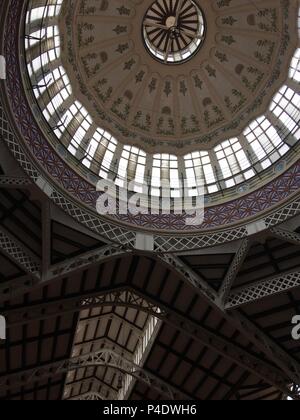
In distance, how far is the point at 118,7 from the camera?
98.4 feet

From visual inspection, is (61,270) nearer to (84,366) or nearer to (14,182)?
(14,182)

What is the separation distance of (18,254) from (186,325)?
9711mm

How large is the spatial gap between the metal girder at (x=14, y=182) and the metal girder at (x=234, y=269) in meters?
9.16

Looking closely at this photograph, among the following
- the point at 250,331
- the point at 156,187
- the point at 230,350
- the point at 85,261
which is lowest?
the point at 250,331

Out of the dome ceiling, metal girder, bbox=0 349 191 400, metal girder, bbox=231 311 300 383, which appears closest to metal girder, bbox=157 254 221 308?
metal girder, bbox=231 311 300 383

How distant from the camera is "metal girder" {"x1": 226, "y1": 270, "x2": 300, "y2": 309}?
935 inches

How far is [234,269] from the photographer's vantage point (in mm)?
23766

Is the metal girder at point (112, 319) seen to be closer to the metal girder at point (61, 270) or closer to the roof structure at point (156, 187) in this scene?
the roof structure at point (156, 187)

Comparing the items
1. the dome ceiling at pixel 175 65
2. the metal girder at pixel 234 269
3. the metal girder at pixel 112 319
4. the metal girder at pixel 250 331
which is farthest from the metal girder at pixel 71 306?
the metal girder at pixel 112 319

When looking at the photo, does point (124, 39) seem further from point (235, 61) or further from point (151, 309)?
point (151, 309)

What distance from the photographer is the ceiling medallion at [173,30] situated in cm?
3041

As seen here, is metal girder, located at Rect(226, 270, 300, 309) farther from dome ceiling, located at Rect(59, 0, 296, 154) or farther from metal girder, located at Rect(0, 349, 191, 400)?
metal girder, located at Rect(0, 349, 191, 400)

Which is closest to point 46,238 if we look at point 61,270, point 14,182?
point 61,270

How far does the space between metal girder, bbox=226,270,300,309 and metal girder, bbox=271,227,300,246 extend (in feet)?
7.07
